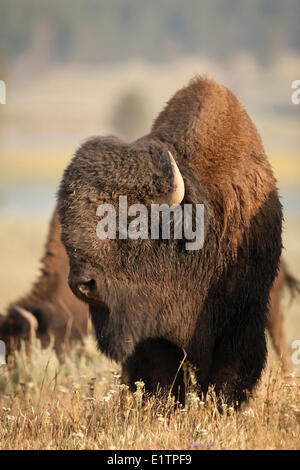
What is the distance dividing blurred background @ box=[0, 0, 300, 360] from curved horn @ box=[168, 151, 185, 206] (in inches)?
356

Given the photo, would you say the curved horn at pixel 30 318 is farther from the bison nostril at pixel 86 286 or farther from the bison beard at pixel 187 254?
the bison nostril at pixel 86 286

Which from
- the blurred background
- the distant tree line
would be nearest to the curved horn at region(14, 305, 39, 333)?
the blurred background

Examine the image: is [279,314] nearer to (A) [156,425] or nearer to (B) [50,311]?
(B) [50,311]

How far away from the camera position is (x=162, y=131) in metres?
5.24

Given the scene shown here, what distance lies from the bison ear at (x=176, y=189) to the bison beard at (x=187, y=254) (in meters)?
0.03

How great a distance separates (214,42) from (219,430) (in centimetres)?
16266

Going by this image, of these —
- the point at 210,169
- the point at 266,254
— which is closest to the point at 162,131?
the point at 210,169
